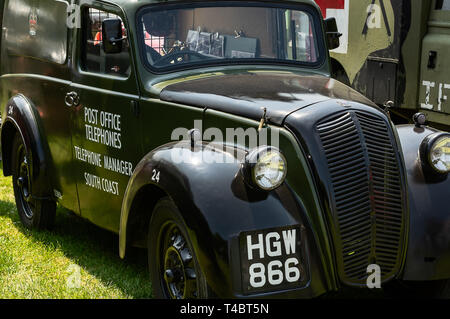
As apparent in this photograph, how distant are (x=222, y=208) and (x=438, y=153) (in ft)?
4.22

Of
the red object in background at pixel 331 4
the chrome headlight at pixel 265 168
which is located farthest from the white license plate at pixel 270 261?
the red object in background at pixel 331 4

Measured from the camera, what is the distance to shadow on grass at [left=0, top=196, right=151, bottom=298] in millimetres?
5246

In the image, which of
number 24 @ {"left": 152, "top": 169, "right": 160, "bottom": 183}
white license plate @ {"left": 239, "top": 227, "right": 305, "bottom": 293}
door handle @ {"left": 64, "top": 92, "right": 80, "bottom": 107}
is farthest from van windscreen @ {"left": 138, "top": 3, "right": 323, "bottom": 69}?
white license plate @ {"left": 239, "top": 227, "right": 305, "bottom": 293}

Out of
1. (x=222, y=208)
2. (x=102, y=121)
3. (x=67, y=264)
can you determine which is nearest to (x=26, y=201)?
(x=67, y=264)

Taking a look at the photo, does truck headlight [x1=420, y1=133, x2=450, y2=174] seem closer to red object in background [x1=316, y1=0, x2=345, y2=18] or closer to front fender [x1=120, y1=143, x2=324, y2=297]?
front fender [x1=120, y1=143, x2=324, y2=297]

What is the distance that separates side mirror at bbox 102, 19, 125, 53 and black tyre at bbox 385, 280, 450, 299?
216 cm

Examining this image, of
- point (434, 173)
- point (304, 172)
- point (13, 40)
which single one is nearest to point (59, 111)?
point (13, 40)

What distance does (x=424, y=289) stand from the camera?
15.1 feet

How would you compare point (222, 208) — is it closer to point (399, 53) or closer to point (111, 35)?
point (111, 35)

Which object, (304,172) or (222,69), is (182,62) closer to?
(222,69)

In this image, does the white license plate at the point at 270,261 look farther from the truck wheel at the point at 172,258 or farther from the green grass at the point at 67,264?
the green grass at the point at 67,264

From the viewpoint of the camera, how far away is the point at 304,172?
4.06 m

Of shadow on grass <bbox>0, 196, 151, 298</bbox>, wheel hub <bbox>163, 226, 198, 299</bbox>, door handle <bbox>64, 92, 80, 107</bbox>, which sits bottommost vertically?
shadow on grass <bbox>0, 196, 151, 298</bbox>
